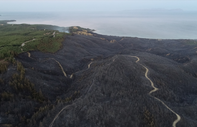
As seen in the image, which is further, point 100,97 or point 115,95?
point 115,95

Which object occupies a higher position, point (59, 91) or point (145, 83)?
point (145, 83)

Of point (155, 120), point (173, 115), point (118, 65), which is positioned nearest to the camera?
point (155, 120)

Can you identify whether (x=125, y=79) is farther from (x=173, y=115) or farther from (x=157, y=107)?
(x=173, y=115)

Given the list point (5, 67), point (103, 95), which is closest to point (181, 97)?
point (103, 95)

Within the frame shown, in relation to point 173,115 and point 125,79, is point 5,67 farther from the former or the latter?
point 173,115

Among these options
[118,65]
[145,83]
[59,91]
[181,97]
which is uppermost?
[118,65]

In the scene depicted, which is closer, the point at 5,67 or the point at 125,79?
the point at 5,67

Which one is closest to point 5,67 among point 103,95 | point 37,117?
point 37,117

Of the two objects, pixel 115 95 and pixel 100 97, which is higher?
pixel 115 95

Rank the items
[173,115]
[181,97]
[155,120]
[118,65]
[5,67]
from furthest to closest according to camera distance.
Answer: [118,65], [181,97], [5,67], [173,115], [155,120]

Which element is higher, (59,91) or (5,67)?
(5,67)
